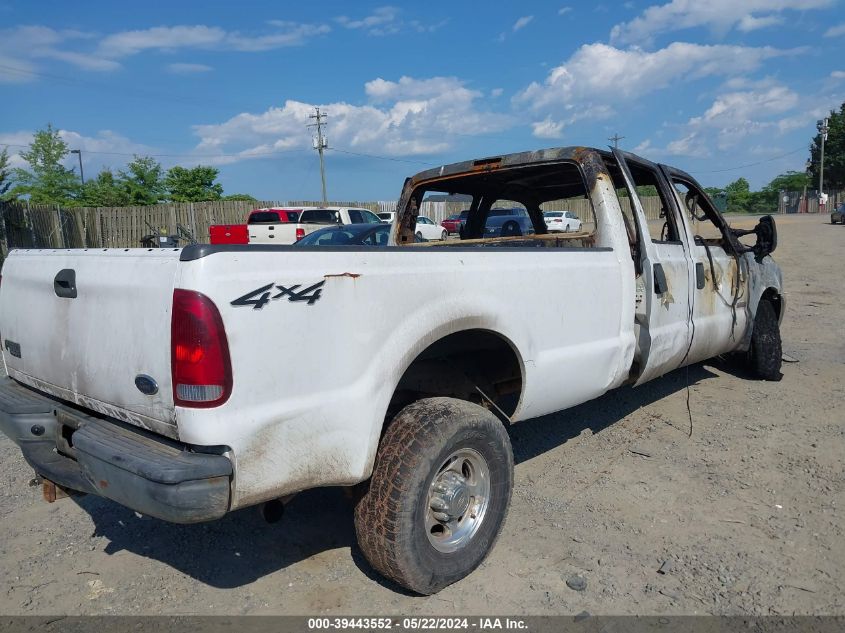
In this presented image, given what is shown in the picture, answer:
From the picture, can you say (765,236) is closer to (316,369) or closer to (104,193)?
(316,369)

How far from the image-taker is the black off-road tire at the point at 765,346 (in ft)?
19.8

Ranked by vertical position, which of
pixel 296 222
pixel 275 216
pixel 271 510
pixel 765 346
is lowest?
pixel 271 510

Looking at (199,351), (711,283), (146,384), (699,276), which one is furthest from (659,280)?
(146,384)

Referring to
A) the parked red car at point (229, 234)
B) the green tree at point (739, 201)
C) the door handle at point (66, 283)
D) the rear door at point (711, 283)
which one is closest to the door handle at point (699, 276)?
the rear door at point (711, 283)

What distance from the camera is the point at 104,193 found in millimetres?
37250

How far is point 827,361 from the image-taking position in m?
6.90

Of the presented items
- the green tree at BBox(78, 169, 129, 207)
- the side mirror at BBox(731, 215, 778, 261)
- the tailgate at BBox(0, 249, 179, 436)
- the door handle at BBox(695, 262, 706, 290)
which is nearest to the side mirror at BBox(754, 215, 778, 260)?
the side mirror at BBox(731, 215, 778, 261)

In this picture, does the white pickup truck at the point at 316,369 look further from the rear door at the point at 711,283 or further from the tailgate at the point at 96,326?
the rear door at the point at 711,283

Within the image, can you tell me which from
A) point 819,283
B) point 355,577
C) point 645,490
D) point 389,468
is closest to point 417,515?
point 389,468

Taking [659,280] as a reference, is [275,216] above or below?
above

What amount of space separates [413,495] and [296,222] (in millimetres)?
18915

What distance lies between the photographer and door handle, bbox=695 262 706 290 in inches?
188

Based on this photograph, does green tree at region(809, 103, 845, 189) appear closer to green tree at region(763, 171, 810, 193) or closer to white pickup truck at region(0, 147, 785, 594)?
green tree at region(763, 171, 810, 193)

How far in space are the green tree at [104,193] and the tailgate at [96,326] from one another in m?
36.9
